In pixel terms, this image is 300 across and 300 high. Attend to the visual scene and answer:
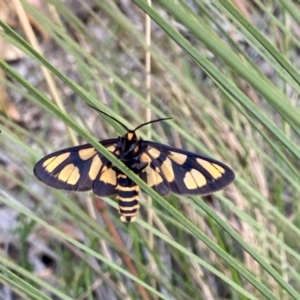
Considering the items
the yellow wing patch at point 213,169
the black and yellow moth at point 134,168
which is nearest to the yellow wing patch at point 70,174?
the black and yellow moth at point 134,168

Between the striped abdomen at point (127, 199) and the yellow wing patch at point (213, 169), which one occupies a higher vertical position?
the yellow wing patch at point (213, 169)

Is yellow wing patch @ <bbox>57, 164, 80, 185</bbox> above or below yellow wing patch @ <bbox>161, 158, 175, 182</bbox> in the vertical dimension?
below

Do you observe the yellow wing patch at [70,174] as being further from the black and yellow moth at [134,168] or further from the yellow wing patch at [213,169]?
the yellow wing patch at [213,169]

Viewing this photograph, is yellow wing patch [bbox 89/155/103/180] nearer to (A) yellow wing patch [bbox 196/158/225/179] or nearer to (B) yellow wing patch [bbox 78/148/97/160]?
(B) yellow wing patch [bbox 78/148/97/160]

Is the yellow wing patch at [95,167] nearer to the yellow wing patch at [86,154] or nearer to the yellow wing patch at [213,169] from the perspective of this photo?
the yellow wing patch at [86,154]

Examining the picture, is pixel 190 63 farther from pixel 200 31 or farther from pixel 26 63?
pixel 200 31

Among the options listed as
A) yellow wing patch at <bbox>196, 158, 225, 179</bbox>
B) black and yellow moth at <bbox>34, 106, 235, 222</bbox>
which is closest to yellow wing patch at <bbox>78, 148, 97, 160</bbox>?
black and yellow moth at <bbox>34, 106, 235, 222</bbox>

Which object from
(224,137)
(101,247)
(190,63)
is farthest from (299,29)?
(101,247)

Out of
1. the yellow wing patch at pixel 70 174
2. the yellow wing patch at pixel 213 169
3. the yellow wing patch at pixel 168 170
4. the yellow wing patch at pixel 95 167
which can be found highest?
the yellow wing patch at pixel 213 169
